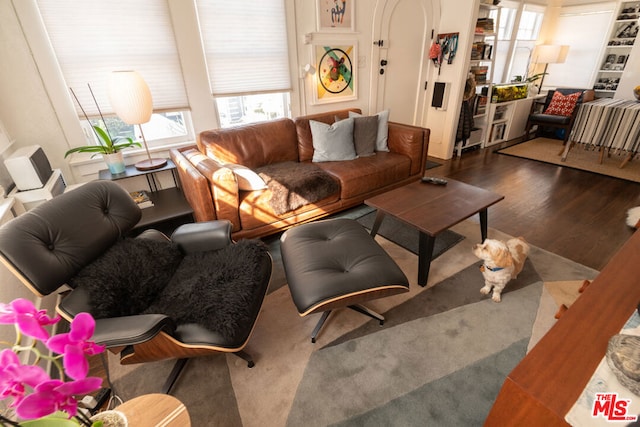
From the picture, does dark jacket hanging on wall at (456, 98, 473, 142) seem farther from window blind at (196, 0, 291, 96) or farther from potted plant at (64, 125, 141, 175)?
potted plant at (64, 125, 141, 175)

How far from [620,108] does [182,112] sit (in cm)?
482

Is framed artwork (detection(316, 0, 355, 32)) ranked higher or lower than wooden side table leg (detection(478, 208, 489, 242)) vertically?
higher

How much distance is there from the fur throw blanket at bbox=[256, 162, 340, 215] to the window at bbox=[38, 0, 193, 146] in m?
1.10

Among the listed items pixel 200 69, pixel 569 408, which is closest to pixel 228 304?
pixel 569 408

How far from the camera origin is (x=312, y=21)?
3006 mm

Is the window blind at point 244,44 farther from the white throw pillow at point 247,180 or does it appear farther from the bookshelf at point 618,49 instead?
the bookshelf at point 618,49

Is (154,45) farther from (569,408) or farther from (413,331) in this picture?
(569,408)

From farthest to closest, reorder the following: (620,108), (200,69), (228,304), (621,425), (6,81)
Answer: (620,108), (200,69), (6,81), (228,304), (621,425)

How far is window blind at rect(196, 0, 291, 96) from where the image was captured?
2594 millimetres

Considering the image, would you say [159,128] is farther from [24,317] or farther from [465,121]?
[465,121]

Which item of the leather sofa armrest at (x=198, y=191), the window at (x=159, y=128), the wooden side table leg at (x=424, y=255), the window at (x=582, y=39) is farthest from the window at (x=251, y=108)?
the window at (x=582, y=39)

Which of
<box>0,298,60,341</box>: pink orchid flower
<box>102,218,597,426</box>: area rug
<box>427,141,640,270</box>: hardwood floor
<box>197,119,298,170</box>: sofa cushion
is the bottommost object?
<box>102,218,597,426</box>: area rug

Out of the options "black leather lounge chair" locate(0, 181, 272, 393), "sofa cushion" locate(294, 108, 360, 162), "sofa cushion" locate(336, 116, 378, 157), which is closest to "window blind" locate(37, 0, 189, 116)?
"sofa cushion" locate(294, 108, 360, 162)

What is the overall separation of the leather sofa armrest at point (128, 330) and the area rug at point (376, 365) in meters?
0.51
